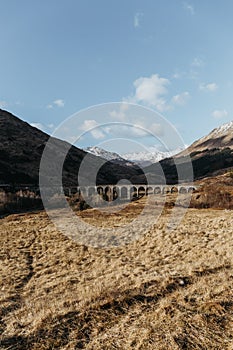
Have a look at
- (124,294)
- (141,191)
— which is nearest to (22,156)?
(141,191)

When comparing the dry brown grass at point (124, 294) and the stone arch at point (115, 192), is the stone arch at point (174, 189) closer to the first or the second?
the stone arch at point (115, 192)

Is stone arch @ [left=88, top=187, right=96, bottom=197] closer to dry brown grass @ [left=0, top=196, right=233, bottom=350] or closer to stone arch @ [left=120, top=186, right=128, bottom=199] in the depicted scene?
stone arch @ [left=120, top=186, right=128, bottom=199]

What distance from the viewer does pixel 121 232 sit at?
78.0 ft

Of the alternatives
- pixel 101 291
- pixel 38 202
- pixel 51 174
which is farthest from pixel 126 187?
pixel 101 291

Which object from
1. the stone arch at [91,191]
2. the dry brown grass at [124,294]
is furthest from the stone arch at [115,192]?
the dry brown grass at [124,294]

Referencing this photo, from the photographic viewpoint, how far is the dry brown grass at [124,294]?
8.12 m

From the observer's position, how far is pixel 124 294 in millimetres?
10875

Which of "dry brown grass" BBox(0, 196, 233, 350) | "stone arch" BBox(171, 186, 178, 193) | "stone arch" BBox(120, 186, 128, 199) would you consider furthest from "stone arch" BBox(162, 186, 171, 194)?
"dry brown grass" BBox(0, 196, 233, 350)

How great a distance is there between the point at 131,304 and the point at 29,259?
1079 centimetres

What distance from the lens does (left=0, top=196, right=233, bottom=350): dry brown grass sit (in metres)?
8.12

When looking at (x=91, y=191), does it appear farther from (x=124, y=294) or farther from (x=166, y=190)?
(x=124, y=294)

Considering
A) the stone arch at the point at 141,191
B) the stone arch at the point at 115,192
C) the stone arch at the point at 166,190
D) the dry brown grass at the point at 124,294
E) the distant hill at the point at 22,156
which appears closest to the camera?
the dry brown grass at the point at 124,294

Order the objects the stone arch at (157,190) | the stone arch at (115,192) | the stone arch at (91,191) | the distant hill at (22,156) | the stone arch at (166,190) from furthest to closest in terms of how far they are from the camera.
Answer: the distant hill at (22,156), the stone arch at (157,190), the stone arch at (166,190), the stone arch at (115,192), the stone arch at (91,191)

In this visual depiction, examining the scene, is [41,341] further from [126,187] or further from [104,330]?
[126,187]
